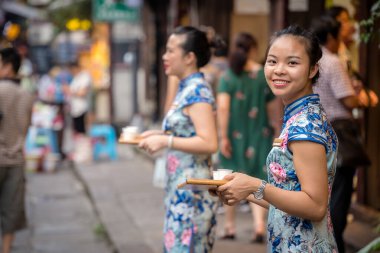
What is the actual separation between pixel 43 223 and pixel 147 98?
898 centimetres

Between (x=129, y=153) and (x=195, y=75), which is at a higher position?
(x=195, y=75)

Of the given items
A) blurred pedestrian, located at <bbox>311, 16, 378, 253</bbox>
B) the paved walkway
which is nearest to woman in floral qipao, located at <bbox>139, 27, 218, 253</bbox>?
blurred pedestrian, located at <bbox>311, 16, 378, 253</bbox>

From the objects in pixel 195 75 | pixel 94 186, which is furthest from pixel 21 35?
pixel 195 75

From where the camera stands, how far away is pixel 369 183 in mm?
6855

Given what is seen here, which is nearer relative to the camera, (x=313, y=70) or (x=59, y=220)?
(x=313, y=70)

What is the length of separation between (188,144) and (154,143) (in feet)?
0.71

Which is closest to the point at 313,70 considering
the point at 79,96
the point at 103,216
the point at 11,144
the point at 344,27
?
the point at 344,27

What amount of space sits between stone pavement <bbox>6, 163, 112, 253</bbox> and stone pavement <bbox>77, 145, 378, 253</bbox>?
0.18 m

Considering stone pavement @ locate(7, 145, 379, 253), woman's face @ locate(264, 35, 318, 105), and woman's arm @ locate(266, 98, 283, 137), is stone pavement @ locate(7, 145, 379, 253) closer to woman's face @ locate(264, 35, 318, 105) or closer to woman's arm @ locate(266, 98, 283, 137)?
woman's arm @ locate(266, 98, 283, 137)

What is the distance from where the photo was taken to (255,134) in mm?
7258

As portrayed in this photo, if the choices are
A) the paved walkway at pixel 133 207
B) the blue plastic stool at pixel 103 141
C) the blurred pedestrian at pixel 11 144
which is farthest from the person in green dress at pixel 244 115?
the blue plastic stool at pixel 103 141

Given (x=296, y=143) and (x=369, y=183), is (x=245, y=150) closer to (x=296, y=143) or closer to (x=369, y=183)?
(x=369, y=183)

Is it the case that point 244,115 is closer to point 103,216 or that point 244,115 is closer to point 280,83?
point 103,216

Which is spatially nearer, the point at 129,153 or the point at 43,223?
the point at 43,223
